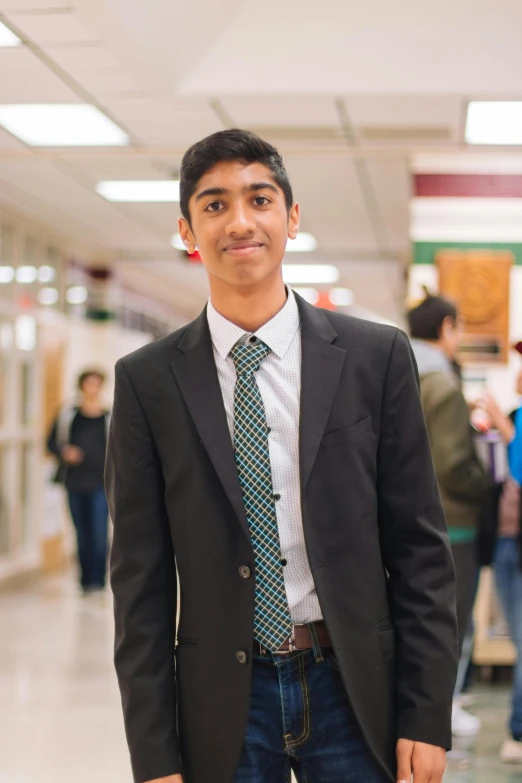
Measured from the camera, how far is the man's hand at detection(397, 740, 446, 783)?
61.5 inches

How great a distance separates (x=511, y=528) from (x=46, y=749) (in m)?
2.09

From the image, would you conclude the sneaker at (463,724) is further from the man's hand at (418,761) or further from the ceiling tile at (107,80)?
the ceiling tile at (107,80)

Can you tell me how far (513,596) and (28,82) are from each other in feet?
11.0

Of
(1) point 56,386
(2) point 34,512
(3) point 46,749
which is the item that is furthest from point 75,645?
(1) point 56,386

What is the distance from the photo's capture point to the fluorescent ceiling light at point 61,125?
5.71 m

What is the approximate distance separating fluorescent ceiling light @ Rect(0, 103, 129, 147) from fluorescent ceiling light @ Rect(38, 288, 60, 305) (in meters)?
3.53

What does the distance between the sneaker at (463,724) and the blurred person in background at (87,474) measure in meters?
4.46

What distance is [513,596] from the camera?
4098mm

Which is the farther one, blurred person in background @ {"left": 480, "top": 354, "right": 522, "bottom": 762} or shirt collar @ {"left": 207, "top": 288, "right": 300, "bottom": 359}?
blurred person in background @ {"left": 480, "top": 354, "right": 522, "bottom": 762}

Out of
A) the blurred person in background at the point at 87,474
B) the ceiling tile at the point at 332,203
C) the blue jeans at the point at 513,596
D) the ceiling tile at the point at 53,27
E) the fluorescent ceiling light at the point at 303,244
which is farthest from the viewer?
the fluorescent ceiling light at the point at 303,244

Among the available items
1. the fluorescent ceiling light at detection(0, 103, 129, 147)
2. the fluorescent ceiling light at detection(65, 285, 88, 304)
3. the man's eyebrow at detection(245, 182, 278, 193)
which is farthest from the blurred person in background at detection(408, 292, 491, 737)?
the fluorescent ceiling light at detection(65, 285, 88, 304)

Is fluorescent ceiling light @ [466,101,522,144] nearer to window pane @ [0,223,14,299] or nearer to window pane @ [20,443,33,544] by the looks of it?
window pane @ [0,223,14,299]

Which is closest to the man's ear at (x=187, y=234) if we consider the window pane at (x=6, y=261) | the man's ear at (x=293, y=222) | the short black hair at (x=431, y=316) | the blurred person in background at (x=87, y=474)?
the man's ear at (x=293, y=222)

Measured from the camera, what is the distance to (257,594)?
157 cm
